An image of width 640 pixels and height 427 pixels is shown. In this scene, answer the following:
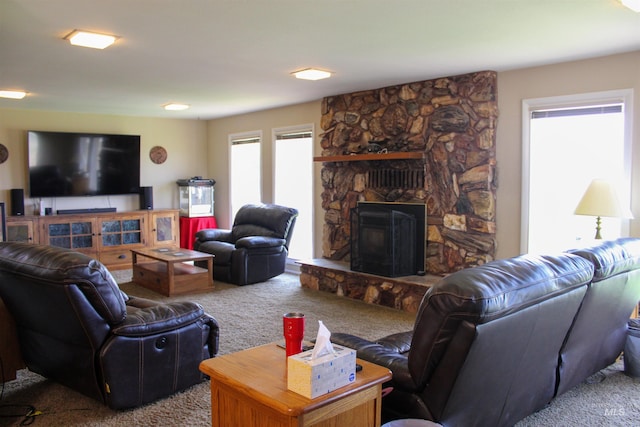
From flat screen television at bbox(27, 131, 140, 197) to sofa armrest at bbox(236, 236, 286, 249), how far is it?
2674 millimetres

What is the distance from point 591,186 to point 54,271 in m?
3.68

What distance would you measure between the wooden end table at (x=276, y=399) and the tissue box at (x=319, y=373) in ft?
0.06

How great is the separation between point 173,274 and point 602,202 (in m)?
4.22

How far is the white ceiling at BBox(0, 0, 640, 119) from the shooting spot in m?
3.12

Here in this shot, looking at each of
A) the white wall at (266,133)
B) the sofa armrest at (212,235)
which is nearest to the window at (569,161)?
the white wall at (266,133)

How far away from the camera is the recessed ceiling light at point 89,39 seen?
3598 mm

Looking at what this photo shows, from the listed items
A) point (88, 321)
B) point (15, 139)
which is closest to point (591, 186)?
point (88, 321)

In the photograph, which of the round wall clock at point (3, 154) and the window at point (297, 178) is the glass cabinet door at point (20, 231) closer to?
the round wall clock at point (3, 154)

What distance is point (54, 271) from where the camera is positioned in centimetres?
260

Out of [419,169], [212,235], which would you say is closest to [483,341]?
[419,169]

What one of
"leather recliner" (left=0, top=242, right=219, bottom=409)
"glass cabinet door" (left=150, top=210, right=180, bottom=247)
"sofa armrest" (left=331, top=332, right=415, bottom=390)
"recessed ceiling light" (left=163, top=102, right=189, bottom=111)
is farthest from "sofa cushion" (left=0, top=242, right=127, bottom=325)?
"glass cabinet door" (left=150, top=210, right=180, bottom=247)

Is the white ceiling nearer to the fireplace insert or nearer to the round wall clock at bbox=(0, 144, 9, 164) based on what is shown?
the fireplace insert

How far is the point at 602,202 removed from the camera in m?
3.88

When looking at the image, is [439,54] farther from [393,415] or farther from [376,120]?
[393,415]
